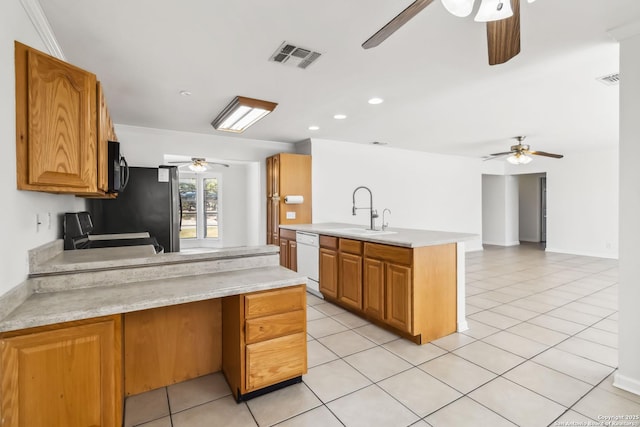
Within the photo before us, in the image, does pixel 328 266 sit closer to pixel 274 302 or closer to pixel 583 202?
pixel 274 302

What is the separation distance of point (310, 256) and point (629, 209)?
3181 millimetres

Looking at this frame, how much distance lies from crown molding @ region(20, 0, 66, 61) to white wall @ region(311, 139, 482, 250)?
381 centimetres

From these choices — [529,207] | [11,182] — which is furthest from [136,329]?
[529,207]

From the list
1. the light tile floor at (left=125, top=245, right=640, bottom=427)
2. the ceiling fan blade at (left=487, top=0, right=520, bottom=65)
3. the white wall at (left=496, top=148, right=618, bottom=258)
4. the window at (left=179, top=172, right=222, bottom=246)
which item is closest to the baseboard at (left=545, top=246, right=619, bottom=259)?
the white wall at (left=496, top=148, right=618, bottom=258)

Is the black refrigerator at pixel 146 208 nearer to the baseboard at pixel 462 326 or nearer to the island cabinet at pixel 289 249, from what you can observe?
the island cabinet at pixel 289 249

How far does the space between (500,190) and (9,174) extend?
33.5 ft

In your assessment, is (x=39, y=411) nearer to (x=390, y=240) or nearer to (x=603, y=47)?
(x=390, y=240)

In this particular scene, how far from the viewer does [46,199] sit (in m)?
2.17

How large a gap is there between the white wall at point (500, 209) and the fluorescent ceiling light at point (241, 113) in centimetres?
792

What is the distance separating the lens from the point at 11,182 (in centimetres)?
153

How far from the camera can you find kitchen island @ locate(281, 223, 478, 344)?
2822mm

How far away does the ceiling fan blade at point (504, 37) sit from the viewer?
65.4 inches

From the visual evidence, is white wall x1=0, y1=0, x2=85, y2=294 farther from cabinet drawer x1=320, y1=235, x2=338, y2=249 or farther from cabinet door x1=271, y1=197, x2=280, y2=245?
cabinet door x1=271, y1=197, x2=280, y2=245

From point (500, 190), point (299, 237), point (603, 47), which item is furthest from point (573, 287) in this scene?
point (500, 190)
